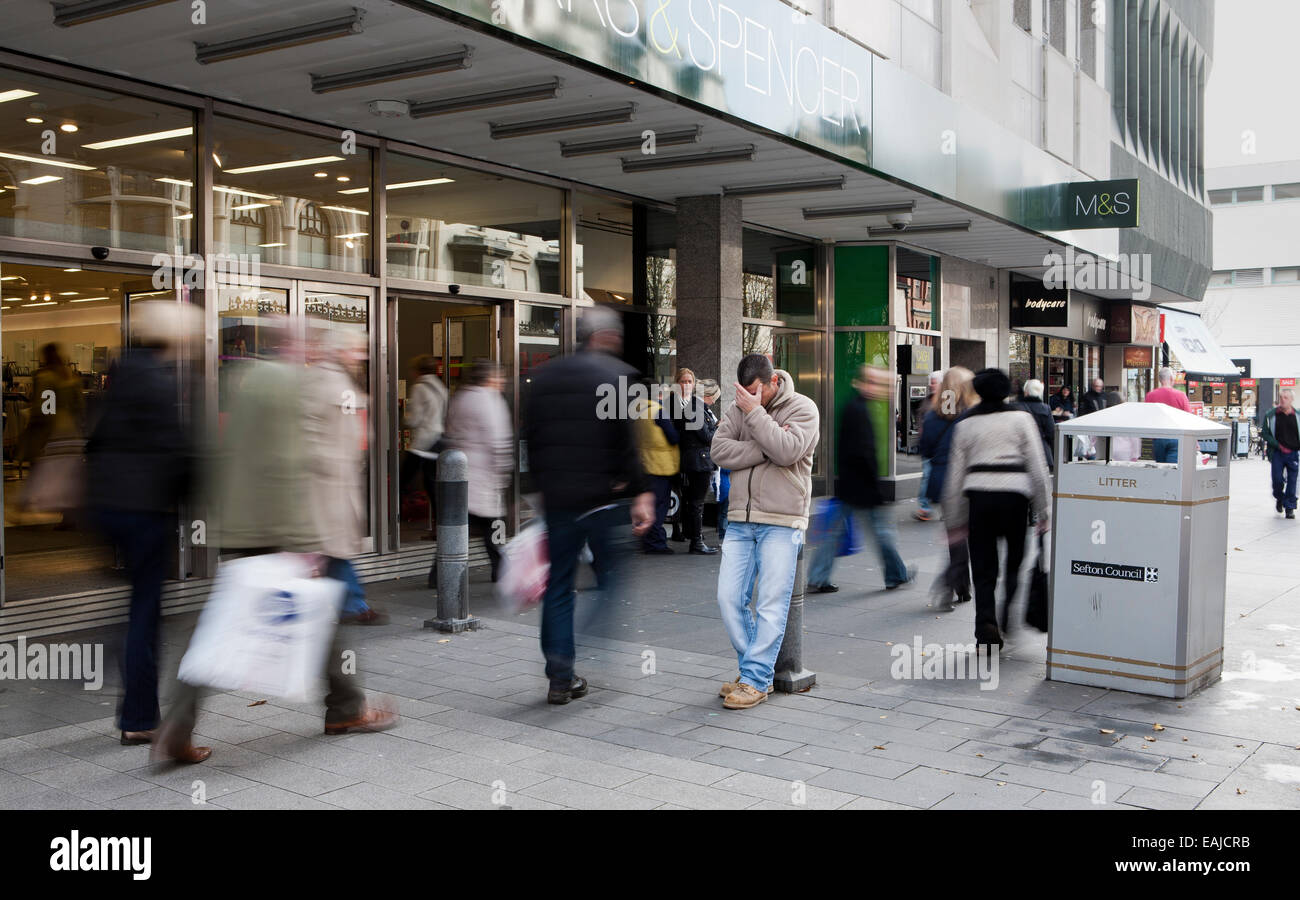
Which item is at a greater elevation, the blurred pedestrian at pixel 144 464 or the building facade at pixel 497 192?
the building facade at pixel 497 192

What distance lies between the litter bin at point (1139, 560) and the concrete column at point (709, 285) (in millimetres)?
6766

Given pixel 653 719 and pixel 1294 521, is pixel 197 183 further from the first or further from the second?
pixel 1294 521

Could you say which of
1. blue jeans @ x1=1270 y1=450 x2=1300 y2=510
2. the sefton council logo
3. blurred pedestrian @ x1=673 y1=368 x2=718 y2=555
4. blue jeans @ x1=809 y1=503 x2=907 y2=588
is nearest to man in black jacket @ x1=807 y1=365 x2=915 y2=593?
blue jeans @ x1=809 y1=503 x2=907 y2=588

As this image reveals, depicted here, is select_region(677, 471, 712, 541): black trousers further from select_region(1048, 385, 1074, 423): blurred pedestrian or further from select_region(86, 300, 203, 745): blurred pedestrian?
select_region(1048, 385, 1074, 423): blurred pedestrian

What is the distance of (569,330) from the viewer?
468 inches

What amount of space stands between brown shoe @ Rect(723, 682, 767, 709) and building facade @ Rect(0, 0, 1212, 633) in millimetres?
3271

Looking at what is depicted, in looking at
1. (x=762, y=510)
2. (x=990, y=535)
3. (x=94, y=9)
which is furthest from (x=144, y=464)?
(x=990, y=535)

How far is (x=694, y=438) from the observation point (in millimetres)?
11070

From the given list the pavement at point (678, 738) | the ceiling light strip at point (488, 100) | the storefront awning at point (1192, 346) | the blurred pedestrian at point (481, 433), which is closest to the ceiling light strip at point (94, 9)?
the ceiling light strip at point (488, 100)

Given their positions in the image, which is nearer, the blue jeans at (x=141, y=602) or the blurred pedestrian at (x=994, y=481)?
the blue jeans at (x=141, y=602)

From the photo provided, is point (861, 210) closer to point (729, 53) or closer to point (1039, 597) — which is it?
point (729, 53)

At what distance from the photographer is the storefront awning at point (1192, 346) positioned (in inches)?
1176

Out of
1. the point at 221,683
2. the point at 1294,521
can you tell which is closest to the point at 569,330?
the point at 221,683

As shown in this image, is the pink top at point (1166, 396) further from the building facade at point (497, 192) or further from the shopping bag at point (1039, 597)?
the shopping bag at point (1039, 597)
